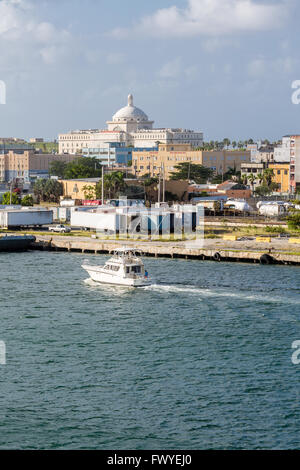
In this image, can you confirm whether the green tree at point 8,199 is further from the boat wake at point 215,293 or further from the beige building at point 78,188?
the boat wake at point 215,293

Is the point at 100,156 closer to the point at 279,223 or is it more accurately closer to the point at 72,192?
the point at 72,192

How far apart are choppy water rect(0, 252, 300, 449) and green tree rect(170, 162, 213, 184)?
233 feet

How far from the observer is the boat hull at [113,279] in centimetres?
4622

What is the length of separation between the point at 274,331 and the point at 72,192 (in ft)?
230

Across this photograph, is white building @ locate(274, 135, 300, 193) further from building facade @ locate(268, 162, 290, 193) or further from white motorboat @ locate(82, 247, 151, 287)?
white motorboat @ locate(82, 247, 151, 287)

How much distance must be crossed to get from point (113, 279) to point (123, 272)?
34.8 inches

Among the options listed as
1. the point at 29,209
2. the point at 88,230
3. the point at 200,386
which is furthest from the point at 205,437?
the point at 29,209

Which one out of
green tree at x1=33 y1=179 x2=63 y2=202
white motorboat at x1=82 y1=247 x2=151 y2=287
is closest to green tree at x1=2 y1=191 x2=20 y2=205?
green tree at x1=33 y1=179 x2=63 y2=202

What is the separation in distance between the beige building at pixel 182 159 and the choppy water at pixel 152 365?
84962 mm

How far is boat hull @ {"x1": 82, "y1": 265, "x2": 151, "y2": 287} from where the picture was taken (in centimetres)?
4622

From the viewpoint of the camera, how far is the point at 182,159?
435 feet

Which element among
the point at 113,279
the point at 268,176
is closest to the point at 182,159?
the point at 268,176

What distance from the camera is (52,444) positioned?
23.9 meters

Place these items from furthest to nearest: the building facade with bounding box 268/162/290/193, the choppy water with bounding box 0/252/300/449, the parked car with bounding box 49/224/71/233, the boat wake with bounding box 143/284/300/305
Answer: the building facade with bounding box 268/162/290/193 < the parked car with bounding box 49/224/71/233 < the boat wake with bounding box 143/284/300/305 < the choppy water with bounding box 0/252/300/449
